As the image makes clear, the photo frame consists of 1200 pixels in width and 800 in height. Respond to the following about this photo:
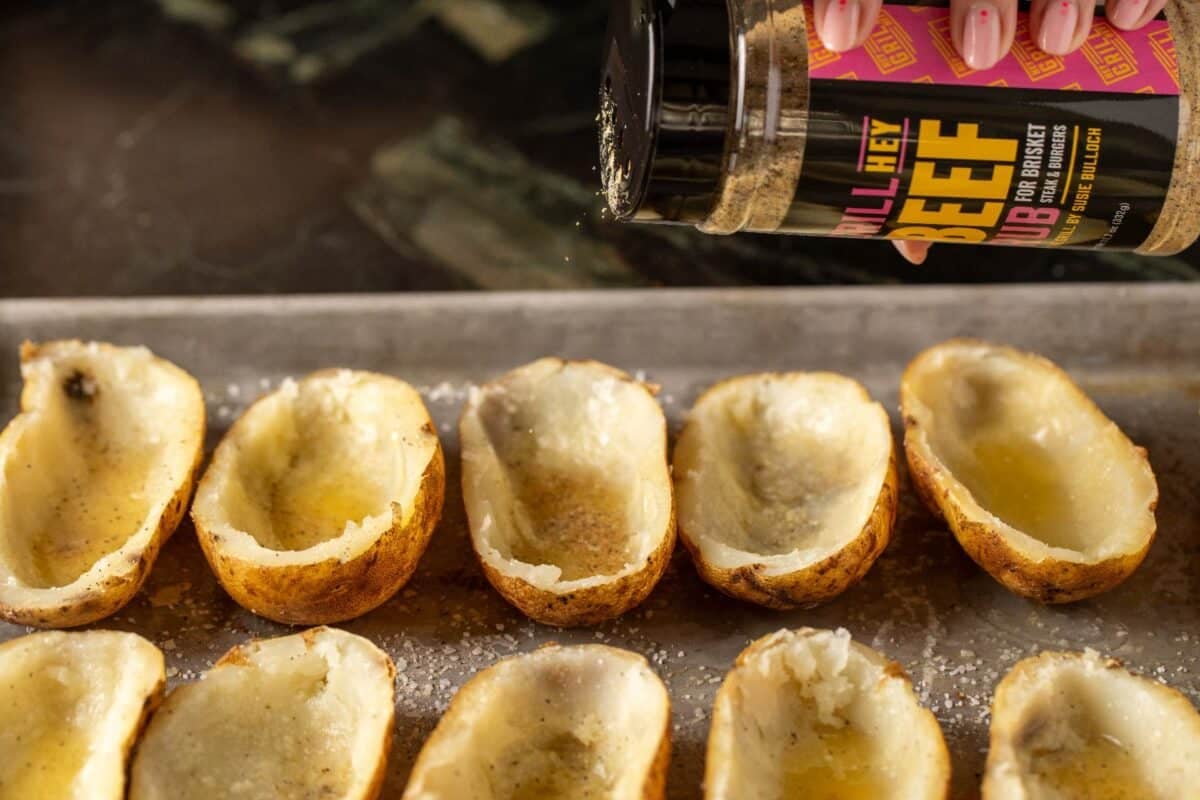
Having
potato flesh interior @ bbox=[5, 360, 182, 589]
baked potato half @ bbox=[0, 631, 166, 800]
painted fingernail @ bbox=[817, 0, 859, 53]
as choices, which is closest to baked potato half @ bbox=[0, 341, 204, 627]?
potato flesh interior @ bbox=[5, 360, 182, 589]

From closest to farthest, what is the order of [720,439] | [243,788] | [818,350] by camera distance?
[243,788]
[720,439]
[818,350]

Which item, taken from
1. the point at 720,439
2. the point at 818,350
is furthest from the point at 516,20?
the point at 720,439

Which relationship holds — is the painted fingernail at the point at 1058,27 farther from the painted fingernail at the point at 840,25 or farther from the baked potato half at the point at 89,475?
the baked potato half at the point at 89,475

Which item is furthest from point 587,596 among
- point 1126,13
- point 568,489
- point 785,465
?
point 1126,13

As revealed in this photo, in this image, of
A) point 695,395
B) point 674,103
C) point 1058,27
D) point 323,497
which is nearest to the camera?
point 674,103

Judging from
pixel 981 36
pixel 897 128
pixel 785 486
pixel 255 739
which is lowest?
pixel 255 739

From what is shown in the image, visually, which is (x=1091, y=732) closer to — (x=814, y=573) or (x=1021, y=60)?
(x=814, y=573)

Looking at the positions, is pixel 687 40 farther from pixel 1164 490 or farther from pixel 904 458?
pixel 1164 490
